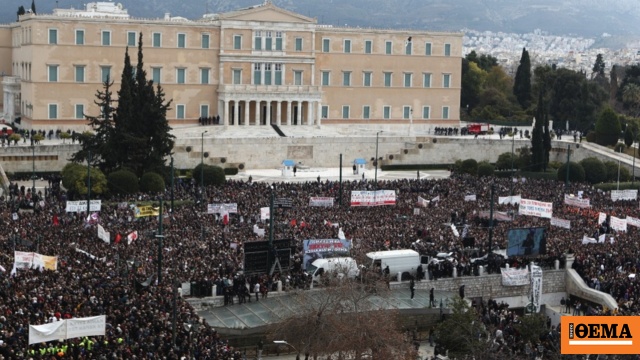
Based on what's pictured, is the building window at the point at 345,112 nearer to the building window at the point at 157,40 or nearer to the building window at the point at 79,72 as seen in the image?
the building window at the point at 157,40

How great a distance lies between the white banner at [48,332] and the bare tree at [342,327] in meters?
7.16

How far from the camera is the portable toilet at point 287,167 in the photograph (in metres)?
65.9

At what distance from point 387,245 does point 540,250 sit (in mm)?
6048

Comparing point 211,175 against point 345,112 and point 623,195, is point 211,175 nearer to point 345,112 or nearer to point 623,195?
point 623,195

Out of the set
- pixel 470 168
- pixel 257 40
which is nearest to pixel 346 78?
pixel 257 40

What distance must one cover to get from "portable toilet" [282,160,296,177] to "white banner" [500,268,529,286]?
2652 centimetres

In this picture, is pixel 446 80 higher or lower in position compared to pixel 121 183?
higher

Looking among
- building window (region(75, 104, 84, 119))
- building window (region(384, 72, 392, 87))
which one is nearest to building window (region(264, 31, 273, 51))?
building window (region(384, 72, 392, 87))

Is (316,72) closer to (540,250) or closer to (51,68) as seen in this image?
(51,68)

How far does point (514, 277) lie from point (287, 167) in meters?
29.0

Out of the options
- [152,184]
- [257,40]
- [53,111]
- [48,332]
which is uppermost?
[257,40]

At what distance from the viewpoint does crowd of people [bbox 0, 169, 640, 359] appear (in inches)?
1094

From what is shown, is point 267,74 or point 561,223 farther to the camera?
point 267,74

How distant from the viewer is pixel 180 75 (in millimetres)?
74938
